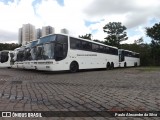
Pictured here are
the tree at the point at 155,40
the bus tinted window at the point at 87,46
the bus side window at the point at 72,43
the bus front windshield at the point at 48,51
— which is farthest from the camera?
the tree at the point at 155,40

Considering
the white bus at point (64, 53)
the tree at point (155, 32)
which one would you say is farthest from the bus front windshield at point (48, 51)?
the tree at point (155, 32)

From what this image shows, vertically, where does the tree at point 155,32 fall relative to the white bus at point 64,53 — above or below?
above

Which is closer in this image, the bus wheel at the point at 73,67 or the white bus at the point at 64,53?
the white bus at the point at 64,53

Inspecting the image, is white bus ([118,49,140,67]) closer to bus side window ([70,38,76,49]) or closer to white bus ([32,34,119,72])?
white bus ([32,34,119,72])

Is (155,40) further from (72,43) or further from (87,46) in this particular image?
(72,43)

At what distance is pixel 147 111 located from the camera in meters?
4.69

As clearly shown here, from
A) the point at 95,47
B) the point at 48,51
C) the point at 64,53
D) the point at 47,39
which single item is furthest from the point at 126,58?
the point at 48,51

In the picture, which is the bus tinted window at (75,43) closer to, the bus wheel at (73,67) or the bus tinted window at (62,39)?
the bus tinted window at (62,39)

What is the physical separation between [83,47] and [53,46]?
462 centimetres

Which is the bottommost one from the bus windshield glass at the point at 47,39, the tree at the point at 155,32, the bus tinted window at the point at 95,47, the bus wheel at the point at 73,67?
the bus wheel at the point at 73,67

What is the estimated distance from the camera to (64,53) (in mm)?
17312

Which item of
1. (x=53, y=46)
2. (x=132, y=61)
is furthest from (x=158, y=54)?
(x=53, y=46)

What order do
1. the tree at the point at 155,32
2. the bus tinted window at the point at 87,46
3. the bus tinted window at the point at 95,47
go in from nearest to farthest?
the bus tinted window at the point at 87,46 < the bus tinted window at the point at 95,47 < the tree at the point at 155,32

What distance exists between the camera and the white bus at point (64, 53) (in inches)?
647
